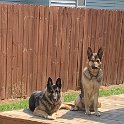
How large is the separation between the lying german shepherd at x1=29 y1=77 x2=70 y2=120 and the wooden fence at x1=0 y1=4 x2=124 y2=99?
12.9 feet

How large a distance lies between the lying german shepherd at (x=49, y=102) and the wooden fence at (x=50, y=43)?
3.92 m

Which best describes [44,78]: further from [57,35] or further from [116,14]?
[116,14]

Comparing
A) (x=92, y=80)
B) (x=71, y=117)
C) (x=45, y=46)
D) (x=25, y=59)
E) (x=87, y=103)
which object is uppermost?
(x=45, y=46)

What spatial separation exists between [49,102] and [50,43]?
532 cm

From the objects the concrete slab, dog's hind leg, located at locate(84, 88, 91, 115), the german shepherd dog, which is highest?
the german shepherd dog

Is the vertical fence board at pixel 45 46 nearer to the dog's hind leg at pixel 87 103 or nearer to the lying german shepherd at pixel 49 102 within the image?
the lying german shepherd at pixel 49 102

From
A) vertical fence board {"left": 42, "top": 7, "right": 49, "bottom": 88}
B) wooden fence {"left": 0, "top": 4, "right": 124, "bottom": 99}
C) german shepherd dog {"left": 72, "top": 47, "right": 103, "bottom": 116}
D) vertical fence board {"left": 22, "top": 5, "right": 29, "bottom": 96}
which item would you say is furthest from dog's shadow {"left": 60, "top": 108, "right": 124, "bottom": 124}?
vertical fence board {"left": 42, "top": 7, "right": 49, "bottom": 88}

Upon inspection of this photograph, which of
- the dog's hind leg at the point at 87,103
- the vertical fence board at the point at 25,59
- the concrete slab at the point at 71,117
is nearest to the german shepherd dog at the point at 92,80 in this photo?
the dog's hind leg at the point at 87,103

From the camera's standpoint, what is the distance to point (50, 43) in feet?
45.6

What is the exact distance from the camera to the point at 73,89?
14.8m

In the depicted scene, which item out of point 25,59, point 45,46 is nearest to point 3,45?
point 25,59

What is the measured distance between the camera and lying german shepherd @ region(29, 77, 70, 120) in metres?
8.55

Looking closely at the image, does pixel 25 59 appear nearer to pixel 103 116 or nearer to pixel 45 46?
pixel 45 46

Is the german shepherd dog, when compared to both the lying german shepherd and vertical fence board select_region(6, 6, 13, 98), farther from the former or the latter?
vertical fence board select_region(6, 6, 13, 98)
